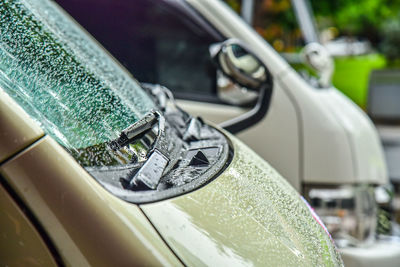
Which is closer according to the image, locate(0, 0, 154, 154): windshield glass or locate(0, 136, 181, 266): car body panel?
locate(0, 136, 181, 266): car body panel

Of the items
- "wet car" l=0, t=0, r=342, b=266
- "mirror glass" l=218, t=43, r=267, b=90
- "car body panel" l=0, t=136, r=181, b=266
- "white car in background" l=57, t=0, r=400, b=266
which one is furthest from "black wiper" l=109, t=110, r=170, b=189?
"white car in background" l=57, t=0, r=400, b=266

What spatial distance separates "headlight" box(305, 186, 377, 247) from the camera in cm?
291

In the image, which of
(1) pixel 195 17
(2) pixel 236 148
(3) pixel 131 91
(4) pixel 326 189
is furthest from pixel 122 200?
(1) pixel 195 17

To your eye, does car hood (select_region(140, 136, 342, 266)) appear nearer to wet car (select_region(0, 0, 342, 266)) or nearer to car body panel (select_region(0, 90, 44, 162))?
wet car (select_region(0, 0, 342, 266))

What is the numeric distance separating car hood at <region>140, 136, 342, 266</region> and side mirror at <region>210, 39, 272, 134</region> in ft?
3.58

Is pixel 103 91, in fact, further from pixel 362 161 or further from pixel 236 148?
pixel 362 161

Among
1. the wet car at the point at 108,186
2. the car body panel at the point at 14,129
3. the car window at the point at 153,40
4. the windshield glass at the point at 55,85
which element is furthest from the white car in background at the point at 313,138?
the car body panel at the point at 14,129

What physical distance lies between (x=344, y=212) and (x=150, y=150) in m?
1.68

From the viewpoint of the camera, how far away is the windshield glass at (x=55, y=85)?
56.0 inches

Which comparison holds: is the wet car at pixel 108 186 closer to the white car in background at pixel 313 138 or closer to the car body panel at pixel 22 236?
the car body panel at pixel 22 236

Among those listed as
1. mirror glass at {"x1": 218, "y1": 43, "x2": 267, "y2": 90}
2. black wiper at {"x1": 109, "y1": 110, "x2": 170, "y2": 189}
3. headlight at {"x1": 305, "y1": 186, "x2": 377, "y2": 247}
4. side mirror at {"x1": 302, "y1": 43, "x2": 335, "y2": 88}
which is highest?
mirror glass at {"x1": 218, "y1": 43, "x2": 267, "y2": 90}

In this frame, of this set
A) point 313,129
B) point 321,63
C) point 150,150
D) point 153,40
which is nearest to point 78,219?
point 150,150

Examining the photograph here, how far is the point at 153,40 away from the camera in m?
3.76

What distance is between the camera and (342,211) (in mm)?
2924
